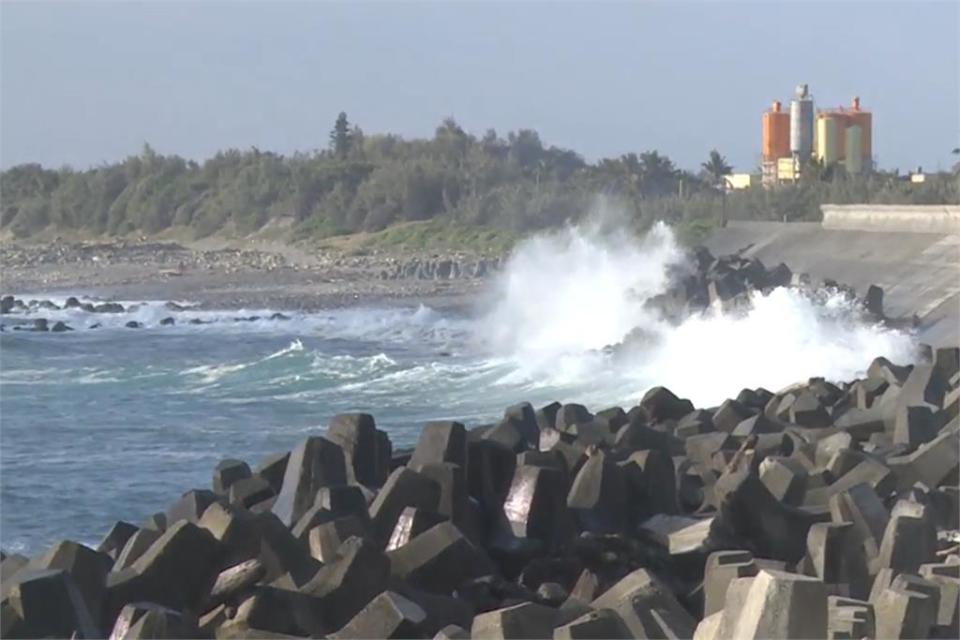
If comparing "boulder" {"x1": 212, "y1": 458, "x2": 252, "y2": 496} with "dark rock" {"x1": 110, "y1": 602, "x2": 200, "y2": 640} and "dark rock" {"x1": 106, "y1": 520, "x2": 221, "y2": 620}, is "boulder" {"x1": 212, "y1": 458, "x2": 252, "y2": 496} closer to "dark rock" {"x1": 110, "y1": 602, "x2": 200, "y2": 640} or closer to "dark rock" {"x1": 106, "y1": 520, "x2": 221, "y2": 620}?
"dark rock" {"x1": 106, "y1": 520, "x2": 221, "y2": 620}

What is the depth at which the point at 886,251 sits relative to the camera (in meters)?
28.3

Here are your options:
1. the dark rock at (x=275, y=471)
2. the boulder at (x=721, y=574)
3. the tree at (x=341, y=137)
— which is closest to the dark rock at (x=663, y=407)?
the dark rock at (x=275, y=471)

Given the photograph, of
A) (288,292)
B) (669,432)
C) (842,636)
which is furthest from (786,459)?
(288,292)

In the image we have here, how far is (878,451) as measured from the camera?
33.6 feet

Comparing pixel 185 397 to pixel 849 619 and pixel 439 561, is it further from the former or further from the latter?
pixel 849 619

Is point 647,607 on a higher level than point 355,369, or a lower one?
higher

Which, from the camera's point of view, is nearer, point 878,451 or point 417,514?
point 417,514

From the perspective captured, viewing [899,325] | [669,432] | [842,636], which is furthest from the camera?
[899,325]

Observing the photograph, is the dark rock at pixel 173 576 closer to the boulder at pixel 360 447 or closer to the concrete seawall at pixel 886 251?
the boulder at pixel 360 447

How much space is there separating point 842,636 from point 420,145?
248 feet

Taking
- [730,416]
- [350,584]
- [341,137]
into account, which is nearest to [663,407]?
[730,416]

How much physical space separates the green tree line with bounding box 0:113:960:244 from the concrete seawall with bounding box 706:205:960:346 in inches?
294

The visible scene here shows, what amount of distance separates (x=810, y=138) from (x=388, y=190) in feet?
49.7

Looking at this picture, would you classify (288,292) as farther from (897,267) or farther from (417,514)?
(417,514)
